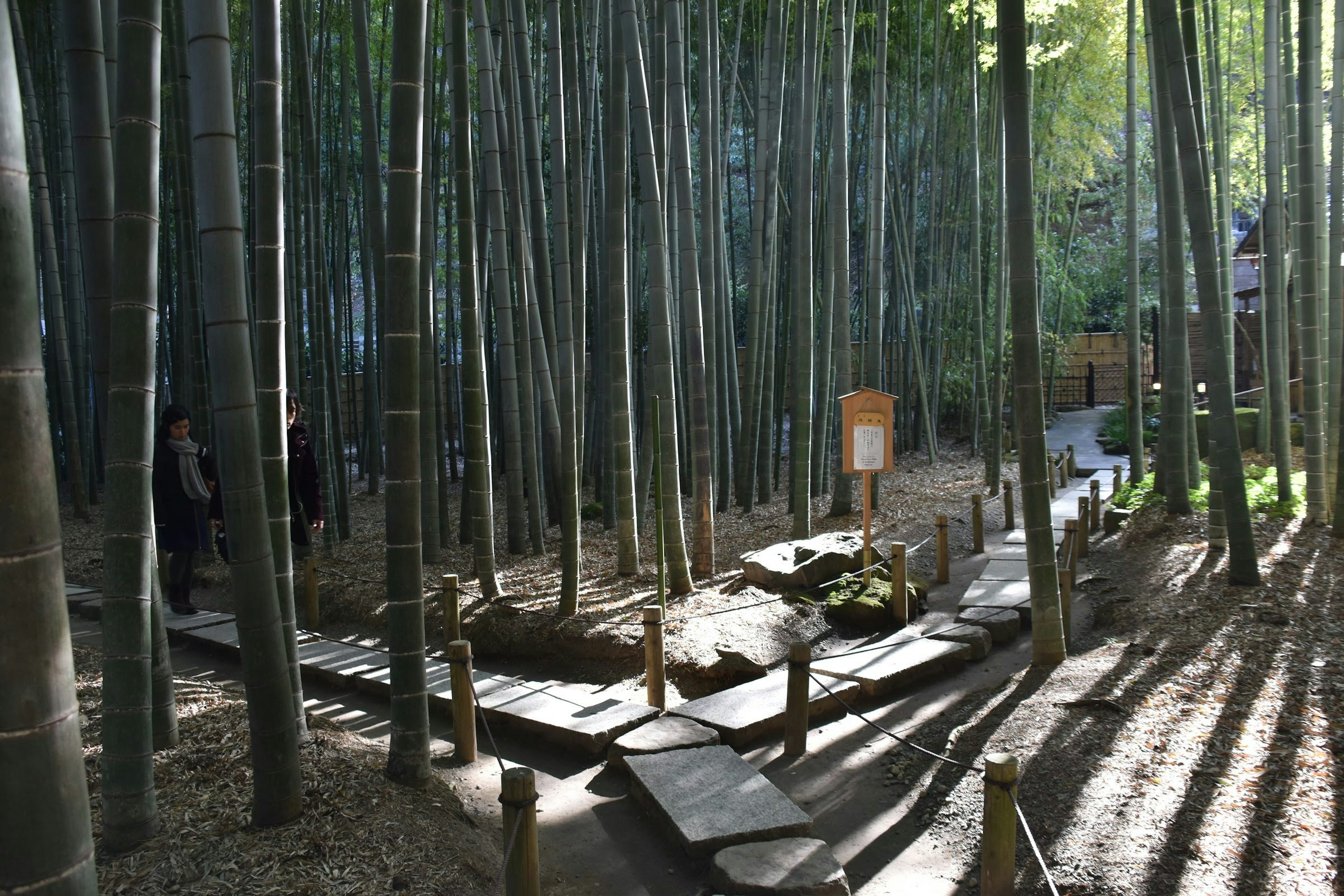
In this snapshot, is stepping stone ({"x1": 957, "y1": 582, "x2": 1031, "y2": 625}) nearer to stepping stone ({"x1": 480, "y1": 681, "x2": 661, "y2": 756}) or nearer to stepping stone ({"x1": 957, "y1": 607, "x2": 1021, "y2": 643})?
stepping stone ({"x1": 957, "y1": 607, "x2": 1021, "y2": 643})

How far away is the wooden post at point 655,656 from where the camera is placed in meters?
3.40

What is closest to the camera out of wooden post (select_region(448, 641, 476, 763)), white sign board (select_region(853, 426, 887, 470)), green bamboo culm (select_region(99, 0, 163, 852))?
green bamboo culm (select_region(99, 0, 163, 852))

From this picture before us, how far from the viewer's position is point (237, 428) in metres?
2.09

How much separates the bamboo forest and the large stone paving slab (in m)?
0.05

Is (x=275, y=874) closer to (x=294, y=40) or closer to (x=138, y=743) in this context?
(x=138, y=743)

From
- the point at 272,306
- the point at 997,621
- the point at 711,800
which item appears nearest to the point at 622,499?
the point at 997,621

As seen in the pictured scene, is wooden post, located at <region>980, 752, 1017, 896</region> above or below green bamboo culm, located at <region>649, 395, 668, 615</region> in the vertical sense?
below

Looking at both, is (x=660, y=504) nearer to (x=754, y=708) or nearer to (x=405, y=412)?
(x=754, y=708)

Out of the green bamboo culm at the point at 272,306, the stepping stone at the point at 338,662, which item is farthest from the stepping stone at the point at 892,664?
the green bamboo culm at the point at 272,306

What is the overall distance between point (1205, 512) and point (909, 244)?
5.22 metres

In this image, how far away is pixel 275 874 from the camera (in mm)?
1897

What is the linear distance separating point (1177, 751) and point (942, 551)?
308cm

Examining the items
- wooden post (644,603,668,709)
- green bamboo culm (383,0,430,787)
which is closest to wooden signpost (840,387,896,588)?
wooden post (644,603,668,709)

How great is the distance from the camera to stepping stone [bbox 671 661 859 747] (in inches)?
130
